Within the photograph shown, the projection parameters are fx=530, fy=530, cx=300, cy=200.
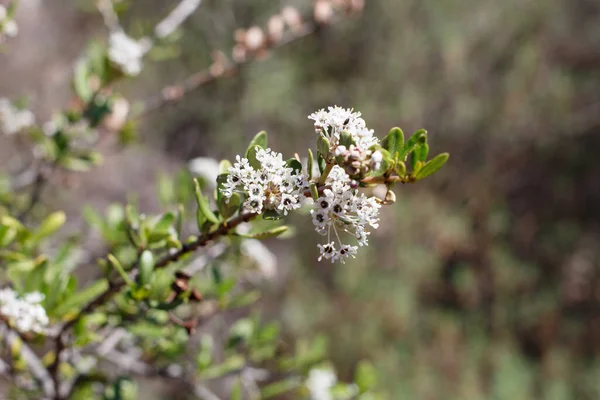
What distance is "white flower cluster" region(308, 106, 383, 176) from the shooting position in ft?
1.97

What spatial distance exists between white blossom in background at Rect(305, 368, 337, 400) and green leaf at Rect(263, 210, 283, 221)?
2.50ft

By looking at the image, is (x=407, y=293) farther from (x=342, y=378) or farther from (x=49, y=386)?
(x=49, y=386)

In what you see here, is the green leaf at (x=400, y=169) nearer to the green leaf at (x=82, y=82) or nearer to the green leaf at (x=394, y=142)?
the green leaf at (x=394, y=142)

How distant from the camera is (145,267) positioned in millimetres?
764

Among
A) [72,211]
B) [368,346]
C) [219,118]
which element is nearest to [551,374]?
[368,346]

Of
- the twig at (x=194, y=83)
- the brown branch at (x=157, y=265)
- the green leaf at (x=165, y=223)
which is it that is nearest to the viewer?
the brown branch at (x=157, y=265)

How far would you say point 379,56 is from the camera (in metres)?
4.60

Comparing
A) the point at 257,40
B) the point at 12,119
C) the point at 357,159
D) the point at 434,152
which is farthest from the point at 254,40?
the point at 434,152

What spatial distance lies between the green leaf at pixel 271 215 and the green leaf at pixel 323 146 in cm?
9

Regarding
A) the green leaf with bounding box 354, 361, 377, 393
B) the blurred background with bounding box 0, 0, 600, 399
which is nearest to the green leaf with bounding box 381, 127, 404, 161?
the green leaf with bounding box 354, 361, 377, 393

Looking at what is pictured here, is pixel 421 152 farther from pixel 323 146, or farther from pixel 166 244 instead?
pixel 166 244

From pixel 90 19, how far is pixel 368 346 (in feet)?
12.0

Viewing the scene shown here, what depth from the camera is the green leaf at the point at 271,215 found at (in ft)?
2.11

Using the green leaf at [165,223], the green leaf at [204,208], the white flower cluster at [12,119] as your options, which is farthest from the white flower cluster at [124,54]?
the green leaf at [204,208]
